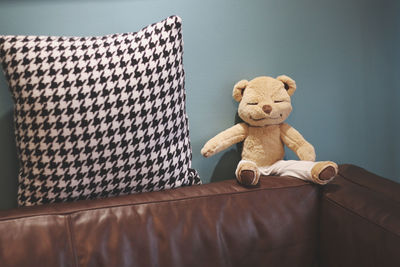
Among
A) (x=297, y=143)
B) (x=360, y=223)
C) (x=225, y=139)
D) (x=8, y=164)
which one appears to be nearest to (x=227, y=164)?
(x=225, y=139)

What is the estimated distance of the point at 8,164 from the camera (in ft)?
3.46

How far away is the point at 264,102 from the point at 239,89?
0.34 feet

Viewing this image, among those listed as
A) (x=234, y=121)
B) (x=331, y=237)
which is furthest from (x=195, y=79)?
(x=331, y=237)

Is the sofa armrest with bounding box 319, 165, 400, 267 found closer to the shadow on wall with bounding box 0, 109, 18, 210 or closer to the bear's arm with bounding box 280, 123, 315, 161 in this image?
the bear's arm with bounding box 280, 123, 315, 161

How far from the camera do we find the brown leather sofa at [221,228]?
31.7 inches

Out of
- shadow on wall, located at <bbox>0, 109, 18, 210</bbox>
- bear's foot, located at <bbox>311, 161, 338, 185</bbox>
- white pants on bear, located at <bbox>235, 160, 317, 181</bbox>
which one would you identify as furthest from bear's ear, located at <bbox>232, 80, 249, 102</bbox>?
shadow on wall, located at <bbox>0, 109, 18, 210</bbox>

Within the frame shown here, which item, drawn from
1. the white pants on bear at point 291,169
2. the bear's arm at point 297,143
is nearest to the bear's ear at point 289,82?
the bear's arm at point 297,143

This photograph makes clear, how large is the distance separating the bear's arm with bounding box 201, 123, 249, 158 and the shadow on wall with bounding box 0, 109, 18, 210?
564 mm

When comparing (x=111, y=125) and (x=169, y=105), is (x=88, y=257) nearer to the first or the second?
(x=111, y=125)

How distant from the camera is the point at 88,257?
818 mm

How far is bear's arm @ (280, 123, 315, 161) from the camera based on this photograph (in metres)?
1.10

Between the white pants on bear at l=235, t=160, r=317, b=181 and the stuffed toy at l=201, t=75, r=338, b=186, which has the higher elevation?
the stuffed toy at l=201, t=75, r=338, b=186

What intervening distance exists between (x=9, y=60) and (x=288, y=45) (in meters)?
0.87

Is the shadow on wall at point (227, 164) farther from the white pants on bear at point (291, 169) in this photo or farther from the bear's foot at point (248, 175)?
the bear's foot at point (248, 175)
